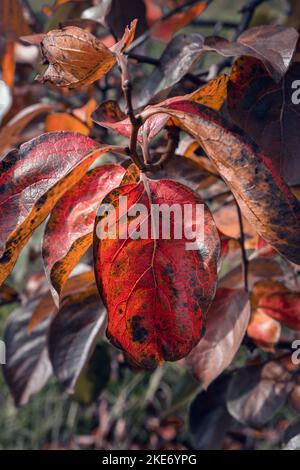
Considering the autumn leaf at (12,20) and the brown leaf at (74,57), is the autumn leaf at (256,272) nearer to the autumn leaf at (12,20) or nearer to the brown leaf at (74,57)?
the brown leaf at (74,57)

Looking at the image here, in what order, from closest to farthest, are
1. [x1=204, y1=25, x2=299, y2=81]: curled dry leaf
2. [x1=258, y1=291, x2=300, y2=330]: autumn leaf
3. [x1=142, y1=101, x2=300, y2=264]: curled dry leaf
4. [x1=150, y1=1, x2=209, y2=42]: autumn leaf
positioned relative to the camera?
[x1=142, y1=101, x2=300, y2=264]: curled dry leaf → [x1=204, y1=25, x2=299, y2=81]: curled dry leaf → [x1=258, y1=291, x2=300, y2=330]: autumn leaf → [x1=150, y1=1, x2=209, y2=42]: autumn leaf

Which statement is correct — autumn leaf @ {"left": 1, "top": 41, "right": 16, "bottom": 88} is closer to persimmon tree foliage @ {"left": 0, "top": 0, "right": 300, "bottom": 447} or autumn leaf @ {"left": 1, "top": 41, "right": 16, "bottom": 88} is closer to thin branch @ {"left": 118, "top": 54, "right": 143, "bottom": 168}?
persimmon tree foliage @ {"left": 0, "top": 0, "right": 300, "bottom": 447}

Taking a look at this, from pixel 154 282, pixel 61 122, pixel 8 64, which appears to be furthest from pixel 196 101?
pixel 8 64

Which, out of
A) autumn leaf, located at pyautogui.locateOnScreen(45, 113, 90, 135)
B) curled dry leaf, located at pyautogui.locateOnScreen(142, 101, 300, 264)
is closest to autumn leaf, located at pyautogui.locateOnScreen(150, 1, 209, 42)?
autumn leaf, located at pyautogui.locateOnScreen(45, 113, 90, 135)

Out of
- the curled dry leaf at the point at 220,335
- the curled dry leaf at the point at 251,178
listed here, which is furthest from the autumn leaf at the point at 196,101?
the curled dry leaf at the point at 220,335

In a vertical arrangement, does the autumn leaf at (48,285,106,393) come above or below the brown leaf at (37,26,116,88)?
below

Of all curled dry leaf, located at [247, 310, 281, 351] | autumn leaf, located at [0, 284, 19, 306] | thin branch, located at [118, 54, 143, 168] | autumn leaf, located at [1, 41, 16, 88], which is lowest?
curled dry leaf, located at [247, 310, 281, 351]
